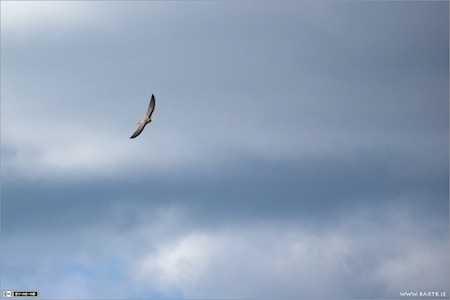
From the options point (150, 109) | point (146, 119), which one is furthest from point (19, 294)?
point (150, 109)

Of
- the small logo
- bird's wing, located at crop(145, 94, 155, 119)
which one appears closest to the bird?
bird's wing, located at crop(145, 94, 155, 119)

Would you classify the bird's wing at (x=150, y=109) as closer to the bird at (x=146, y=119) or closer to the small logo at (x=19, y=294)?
the bird at (x=146, y=119)

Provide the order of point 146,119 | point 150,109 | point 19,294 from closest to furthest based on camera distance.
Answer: point 150,109 → point 146,119 → point 19,294

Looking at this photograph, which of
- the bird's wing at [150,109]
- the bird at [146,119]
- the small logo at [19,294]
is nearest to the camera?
the bird's wing at [150,109]

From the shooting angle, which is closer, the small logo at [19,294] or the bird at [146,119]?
the bird at [146,119]

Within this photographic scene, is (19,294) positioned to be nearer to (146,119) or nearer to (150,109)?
(146,119)

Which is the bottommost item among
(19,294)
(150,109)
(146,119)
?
(19,294)

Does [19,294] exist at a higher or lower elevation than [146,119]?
lower

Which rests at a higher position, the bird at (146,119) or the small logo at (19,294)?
the bird at (146,119)

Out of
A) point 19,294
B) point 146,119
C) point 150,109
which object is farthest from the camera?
point 19,294

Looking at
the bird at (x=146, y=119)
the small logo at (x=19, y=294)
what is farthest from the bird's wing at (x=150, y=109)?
the small logo at (x=19, y=294)

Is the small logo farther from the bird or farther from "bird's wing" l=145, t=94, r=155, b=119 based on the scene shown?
"bird's wing" l=145, t=94, r=155, b=119

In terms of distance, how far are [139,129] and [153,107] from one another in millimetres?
4980

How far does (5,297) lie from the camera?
195500 mm
